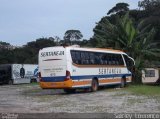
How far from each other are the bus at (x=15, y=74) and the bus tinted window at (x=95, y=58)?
24.5m

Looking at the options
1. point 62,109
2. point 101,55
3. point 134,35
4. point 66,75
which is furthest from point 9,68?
point 62,109

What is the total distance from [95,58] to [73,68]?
3345 mm

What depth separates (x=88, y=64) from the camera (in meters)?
28.7

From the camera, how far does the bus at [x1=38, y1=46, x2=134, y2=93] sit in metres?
26.5

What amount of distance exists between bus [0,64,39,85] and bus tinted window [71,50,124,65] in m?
24.5

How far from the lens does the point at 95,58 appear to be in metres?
29.8

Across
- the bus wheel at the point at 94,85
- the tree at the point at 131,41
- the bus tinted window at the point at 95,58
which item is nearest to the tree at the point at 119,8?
the tree at the point at 131,41

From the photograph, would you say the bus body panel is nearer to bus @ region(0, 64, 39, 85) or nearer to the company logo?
the company logo

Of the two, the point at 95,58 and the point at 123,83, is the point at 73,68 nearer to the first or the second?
the point at 95,58

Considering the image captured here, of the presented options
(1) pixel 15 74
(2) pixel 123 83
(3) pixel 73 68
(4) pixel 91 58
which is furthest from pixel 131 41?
(1) pixel 15 74

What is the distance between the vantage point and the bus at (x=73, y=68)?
26.5 metres

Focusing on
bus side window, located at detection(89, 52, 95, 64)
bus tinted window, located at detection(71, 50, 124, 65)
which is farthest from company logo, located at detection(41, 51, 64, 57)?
bus side window, located at detection(89, 52, 95, 64)

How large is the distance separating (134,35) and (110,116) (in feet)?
84.2

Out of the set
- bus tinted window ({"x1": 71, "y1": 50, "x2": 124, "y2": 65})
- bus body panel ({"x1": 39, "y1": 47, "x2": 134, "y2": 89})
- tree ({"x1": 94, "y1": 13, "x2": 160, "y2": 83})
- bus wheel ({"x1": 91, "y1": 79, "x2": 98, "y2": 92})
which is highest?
tree ({"x1": 94, "y1": 13, "x2": 160, "y2": 83})
